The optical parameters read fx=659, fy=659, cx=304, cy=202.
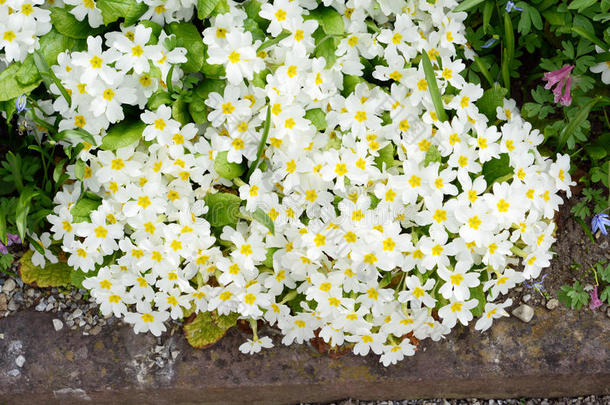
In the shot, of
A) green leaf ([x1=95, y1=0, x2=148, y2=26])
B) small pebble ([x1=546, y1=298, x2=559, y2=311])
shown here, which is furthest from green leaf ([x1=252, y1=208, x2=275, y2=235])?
small pebble ([x1=546, y1=298, x2=559, y2=311])

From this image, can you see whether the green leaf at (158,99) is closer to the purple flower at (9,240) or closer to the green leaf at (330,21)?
the green leaf at (330,21)

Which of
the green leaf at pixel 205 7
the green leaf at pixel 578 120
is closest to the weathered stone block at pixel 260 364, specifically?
the green leaf at pixel 578 120

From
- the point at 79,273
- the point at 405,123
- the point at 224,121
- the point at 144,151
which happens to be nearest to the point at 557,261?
the point at 405,123

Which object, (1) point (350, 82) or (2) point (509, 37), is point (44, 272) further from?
(2) point (509, 37)

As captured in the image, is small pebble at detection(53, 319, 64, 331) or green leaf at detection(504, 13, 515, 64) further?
small pebble at detection(53, 319, 64, 331)

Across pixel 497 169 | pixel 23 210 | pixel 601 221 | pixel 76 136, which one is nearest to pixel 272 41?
pixel 76 136

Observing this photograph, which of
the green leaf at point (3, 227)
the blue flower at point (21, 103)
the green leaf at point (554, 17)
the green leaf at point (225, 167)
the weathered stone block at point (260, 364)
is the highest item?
the green leaf at point (554, 17)

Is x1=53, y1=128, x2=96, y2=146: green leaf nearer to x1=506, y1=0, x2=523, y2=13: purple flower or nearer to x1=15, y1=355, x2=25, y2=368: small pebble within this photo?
x1=15, y1=355, x2=25, y2=368: small pebble
